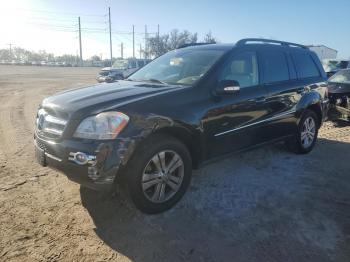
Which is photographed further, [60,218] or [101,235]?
Result: [60,218]

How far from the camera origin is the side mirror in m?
3.94

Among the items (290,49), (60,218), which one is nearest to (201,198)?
(60,218)

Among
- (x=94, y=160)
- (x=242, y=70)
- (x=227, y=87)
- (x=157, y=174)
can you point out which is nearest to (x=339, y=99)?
(x=242, y=70)

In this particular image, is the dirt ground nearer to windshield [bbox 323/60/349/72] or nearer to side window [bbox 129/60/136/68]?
windshield [bbox 323/60/349/72]

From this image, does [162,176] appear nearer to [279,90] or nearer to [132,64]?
[279,90]

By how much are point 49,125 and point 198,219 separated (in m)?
1.87

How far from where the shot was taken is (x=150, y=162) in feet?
11.5

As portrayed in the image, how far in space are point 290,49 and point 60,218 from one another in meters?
4.46

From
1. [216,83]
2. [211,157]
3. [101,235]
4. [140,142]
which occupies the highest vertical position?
[216,83]

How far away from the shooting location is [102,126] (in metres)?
3.19

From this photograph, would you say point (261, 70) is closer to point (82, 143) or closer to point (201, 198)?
point (201, 198)

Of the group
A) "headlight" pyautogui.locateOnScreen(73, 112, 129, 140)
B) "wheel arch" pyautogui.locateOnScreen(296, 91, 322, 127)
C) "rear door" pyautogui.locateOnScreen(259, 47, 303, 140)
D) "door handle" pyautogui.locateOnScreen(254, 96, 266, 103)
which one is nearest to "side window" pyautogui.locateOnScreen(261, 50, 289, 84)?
"rear door" pyautogui.locateOnScreen(259, 47, 303, 140)

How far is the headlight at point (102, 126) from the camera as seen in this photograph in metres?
3.17

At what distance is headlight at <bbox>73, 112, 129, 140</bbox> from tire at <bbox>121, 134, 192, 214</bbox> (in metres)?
0.33
